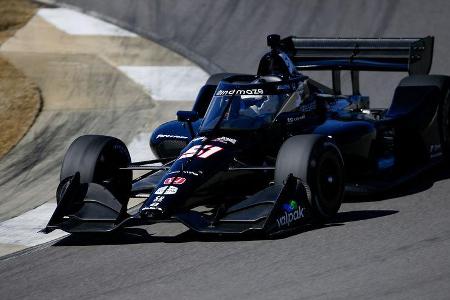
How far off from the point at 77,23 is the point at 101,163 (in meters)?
8.84

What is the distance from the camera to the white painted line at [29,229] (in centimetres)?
975

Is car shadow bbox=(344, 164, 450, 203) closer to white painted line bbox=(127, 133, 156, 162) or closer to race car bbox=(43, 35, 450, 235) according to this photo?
race car bbox=(43, 35, 450, 235)

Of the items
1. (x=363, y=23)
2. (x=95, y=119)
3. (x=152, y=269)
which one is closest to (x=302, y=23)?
(x=363, y=23)

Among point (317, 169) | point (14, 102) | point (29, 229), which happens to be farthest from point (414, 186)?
point (14, 102)

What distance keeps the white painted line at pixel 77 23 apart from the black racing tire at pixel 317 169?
9049 mm

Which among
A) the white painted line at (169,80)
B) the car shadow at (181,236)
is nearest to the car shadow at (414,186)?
the car shadow at (181,236)

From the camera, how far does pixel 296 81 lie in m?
10.5

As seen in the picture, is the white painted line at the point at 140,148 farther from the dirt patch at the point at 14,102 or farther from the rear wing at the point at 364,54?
the rear wing at the point at 364,54

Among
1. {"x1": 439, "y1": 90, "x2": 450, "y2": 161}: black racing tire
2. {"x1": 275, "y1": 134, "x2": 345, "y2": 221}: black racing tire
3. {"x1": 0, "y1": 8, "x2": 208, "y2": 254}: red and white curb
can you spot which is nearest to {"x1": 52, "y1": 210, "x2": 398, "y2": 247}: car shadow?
{"x1": 275, "y1": 134, "x2": 345, "y2": 221}: black racing tire

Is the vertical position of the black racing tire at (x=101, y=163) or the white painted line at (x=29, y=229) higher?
the black racing tire at (x=101, y=163)

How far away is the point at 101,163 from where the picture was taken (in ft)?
33.0

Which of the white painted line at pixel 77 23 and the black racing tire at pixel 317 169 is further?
the white painted line at pixel 77 23

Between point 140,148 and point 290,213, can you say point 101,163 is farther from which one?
point 140,148

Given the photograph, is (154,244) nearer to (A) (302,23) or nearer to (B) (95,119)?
(B) (95,119)
